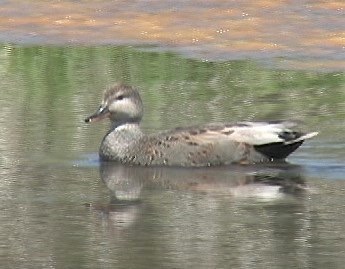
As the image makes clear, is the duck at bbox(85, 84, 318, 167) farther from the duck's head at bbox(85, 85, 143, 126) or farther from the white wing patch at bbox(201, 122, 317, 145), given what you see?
the duck's head at bbox(85, 85, 143, 126)

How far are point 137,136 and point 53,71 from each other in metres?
4.59

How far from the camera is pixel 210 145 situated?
12.3 m

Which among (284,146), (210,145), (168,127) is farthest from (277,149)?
(168,127)

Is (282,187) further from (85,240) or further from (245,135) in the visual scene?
(85,240)

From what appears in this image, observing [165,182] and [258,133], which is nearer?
[165,182]

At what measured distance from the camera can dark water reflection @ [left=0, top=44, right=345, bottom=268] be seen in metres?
9.16

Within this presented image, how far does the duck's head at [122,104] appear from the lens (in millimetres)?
12742

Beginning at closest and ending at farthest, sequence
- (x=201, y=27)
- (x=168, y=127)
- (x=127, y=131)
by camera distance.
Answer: (x=127, y=131), (x=168, y=127), (x=201, y=27)

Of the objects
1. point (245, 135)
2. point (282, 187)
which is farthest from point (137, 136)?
point (282, 187)

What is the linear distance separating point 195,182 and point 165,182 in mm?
198

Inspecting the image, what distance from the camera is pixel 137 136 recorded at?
499 inches

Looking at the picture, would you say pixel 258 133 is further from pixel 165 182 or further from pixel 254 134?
pixel 165 182

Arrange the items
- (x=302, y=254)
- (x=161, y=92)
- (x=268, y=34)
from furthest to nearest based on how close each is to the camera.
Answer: (x=268, y=34) → (x=161, y=92) → (x=302, y=254)

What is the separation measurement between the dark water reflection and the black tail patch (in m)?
0.10
